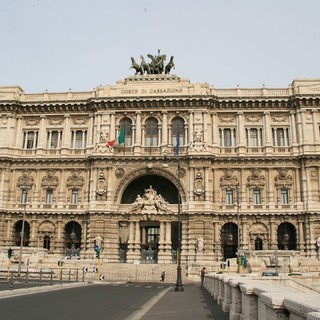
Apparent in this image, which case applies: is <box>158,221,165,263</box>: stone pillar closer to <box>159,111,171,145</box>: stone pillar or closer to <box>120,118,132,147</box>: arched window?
<box>159,111,171,145</box>: stone pillar

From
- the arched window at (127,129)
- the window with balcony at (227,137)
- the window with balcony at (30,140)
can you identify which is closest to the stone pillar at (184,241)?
the window with balcony at (227,137)

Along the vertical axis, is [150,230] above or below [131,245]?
above

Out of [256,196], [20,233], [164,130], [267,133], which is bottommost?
[20,233]

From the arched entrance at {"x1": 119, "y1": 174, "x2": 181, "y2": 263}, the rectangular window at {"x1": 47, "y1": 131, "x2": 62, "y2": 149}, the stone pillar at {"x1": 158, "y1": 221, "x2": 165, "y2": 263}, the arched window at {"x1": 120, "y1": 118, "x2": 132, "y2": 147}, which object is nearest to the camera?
the stone pillar at {"x1": 158, "y1": 221, "x2": 165, "y2": 263}

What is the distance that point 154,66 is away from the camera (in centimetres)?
5503

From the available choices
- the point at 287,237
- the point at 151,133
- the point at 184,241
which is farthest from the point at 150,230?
the point at 287,237

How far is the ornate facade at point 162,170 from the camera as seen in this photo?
158 ft

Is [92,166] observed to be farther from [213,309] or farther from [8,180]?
[213,309]

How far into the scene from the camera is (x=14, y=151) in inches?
2096

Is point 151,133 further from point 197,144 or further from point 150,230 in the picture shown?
point 150,230

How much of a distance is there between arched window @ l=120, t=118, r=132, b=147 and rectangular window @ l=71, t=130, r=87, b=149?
478cm

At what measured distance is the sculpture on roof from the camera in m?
55.0

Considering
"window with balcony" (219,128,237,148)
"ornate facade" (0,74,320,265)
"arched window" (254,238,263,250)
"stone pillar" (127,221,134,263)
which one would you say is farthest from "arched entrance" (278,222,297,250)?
"stone pillar" (127,221,134,263)

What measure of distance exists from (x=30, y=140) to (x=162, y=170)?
55.5ft
